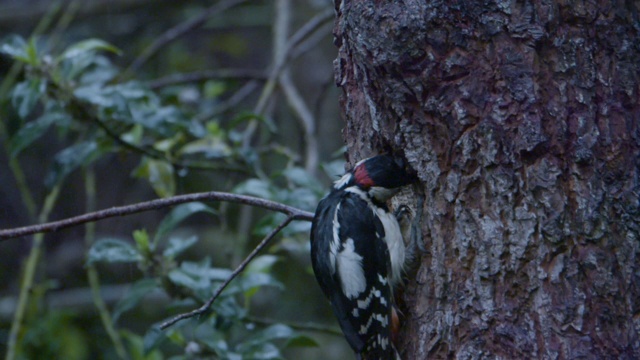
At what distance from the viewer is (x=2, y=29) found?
426cm

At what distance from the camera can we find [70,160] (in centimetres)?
273

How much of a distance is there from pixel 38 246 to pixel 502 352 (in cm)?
200

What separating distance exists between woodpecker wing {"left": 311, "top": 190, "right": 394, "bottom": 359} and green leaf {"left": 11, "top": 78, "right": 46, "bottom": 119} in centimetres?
122

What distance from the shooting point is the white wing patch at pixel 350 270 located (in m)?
1.83

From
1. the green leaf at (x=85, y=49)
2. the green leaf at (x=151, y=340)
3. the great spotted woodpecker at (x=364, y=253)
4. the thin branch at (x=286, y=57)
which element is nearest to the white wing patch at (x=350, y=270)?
the great spotted woodpecker at (x=364, y=253)

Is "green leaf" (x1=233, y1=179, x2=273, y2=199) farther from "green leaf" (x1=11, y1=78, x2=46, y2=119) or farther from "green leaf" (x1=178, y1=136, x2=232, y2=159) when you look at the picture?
"green leaf" (x1=11, y1=78, x2=46, y2=119)

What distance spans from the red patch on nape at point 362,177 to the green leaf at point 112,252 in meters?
0.89

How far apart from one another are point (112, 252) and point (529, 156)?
145 cm

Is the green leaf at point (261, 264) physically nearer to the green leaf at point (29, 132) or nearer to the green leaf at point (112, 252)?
the green leaf at point (112, 252)

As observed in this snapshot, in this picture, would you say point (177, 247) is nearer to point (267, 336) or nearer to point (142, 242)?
point (142, 242)

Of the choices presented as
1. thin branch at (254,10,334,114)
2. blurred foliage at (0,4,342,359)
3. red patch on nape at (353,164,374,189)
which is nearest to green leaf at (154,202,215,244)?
blurred foliage at (0,4,342,359)

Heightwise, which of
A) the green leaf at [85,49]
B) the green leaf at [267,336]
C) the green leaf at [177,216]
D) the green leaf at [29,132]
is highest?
the green leaf at [85,49]

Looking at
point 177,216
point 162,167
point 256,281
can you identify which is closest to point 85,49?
point 162,167

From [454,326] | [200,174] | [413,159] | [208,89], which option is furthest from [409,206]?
[200,174]
